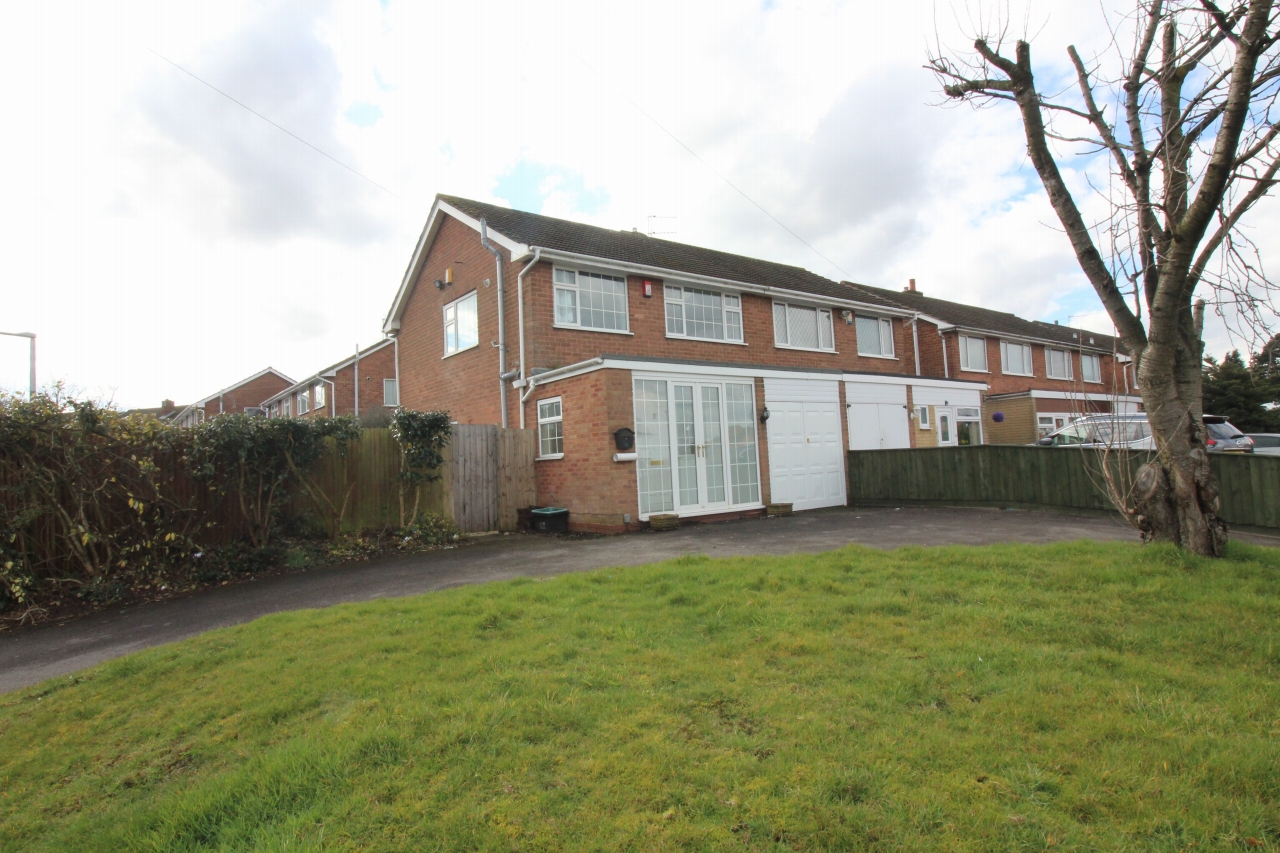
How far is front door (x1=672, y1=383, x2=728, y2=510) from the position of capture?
12.3 metres

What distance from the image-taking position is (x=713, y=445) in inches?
506

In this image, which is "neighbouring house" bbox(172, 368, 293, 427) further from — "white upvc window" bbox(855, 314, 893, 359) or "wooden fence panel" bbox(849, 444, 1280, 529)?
"wooden fence panel" bbox(849, 444, 1280, 529)

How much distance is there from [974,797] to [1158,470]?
487cm

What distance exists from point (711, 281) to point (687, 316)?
3.57ft

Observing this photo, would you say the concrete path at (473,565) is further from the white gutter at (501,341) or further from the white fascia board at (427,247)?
the white fascia board at (427,247)

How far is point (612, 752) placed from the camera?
296 centimetres

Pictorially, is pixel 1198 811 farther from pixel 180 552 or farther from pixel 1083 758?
pixel 180 552

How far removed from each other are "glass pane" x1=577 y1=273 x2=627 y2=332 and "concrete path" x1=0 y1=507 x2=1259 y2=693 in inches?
215

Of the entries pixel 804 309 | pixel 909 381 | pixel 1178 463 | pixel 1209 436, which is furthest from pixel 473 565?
pixel 1209 436

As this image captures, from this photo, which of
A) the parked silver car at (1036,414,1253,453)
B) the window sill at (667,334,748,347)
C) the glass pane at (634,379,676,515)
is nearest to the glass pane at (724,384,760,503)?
the glass pane at (634,379,676,515)

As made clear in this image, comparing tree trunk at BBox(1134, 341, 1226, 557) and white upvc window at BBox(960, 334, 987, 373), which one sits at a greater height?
white upvc window at BBox(960, 334, 987, 373)

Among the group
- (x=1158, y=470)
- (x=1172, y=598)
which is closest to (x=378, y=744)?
(x=1172, y=598)

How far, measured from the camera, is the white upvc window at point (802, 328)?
18.4 meters

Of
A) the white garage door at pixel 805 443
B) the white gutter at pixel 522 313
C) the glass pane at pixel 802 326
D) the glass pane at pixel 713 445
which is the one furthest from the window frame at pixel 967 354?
the white gutter at pixel 522 313
